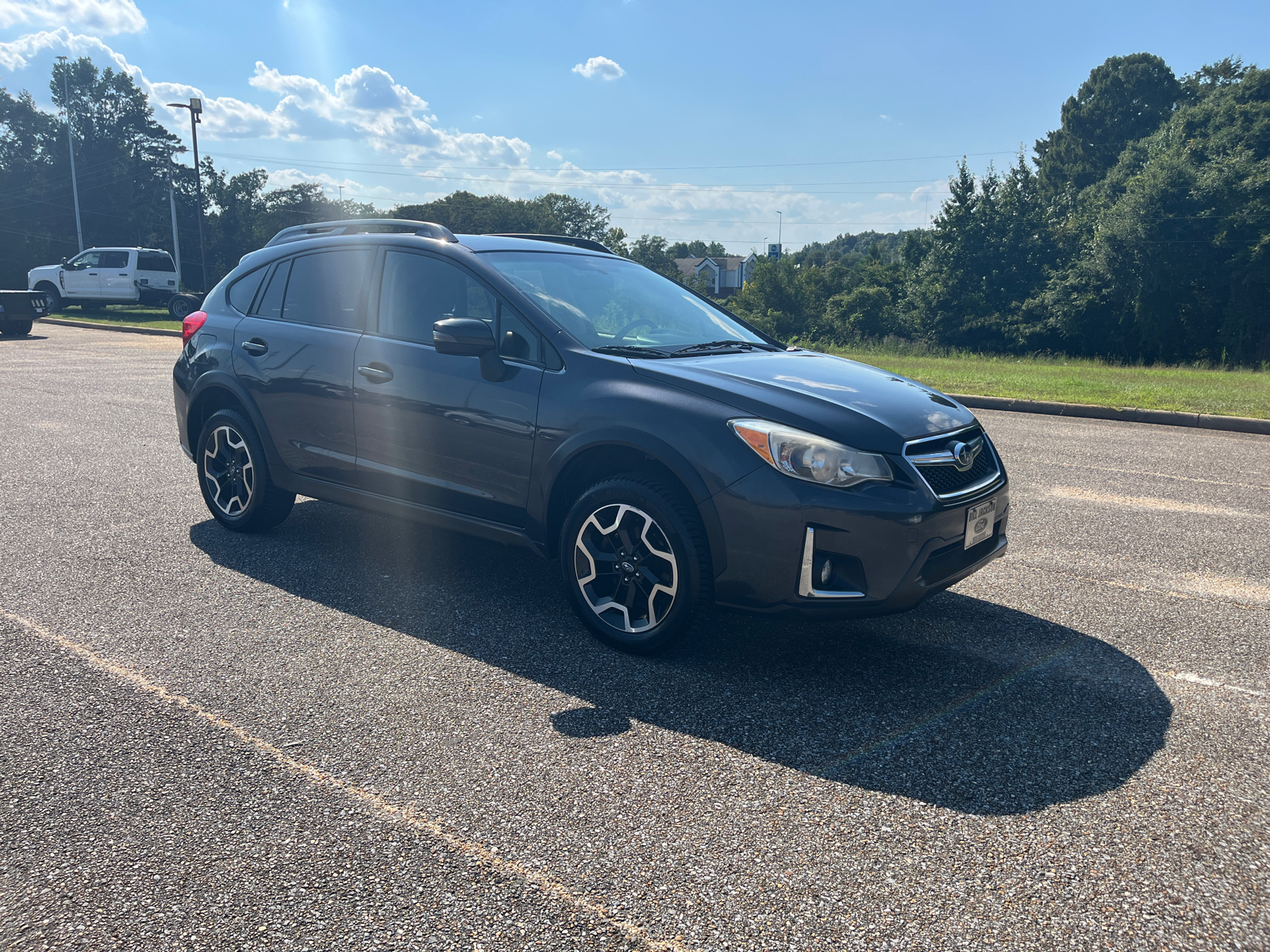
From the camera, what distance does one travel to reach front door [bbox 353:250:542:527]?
175 inches

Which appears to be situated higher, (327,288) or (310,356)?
(327,288)

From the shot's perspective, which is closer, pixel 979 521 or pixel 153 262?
pixel 979 521

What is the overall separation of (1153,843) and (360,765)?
2.44 meters

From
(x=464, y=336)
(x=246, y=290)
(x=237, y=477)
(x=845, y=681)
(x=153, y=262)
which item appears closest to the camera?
(x=845, y=681)

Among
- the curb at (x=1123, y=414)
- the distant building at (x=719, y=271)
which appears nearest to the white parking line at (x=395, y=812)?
the curb at (x=1123, y=414)

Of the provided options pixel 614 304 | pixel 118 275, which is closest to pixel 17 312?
pixel 118 275

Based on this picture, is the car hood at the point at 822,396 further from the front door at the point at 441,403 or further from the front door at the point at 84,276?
the front door at the point at 84,276

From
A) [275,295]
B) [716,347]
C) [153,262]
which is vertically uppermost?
[153,262]

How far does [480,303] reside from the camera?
4.72 m

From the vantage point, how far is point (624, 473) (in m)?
4.12

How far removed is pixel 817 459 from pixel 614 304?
173 centimetres

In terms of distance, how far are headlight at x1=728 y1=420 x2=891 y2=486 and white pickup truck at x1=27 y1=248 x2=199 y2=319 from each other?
32.1 metres

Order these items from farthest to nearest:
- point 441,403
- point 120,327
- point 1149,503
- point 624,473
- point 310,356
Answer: point 120,327
point 1149,503
point 310,356
point 441,403
point 624,473

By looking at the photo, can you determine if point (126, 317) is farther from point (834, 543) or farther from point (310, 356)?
point (834, 543)
